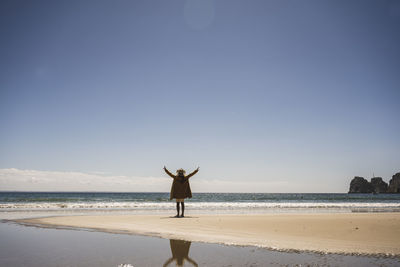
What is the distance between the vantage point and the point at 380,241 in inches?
323

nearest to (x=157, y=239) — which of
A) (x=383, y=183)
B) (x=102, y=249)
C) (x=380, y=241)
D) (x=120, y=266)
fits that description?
(x=102, y=249)

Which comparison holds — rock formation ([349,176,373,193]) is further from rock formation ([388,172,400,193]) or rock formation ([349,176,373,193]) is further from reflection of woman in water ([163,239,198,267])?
reflection of woman in water ([163,239,198,267])

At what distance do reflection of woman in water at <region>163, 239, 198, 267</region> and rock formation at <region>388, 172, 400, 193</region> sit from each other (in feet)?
554

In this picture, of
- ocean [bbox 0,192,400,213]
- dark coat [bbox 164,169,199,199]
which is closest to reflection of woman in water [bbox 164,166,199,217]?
dark coat [bbox 164,169,199,199]

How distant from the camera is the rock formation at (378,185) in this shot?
149m

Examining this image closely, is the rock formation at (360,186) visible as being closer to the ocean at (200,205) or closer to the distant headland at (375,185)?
the distant headland at (375,185)

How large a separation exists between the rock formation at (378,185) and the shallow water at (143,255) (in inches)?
6867

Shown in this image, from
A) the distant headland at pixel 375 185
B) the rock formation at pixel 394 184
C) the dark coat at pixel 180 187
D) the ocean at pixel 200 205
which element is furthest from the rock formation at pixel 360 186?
the dark coat at pixel 180 187

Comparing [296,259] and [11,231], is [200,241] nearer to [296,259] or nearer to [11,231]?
[296,259]

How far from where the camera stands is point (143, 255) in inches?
253

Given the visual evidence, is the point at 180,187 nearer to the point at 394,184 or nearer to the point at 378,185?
the point at 394,184

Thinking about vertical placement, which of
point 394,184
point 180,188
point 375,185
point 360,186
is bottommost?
point 360,186

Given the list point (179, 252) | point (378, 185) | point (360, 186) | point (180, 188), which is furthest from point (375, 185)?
point (179, 252)

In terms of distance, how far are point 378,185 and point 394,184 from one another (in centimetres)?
931
